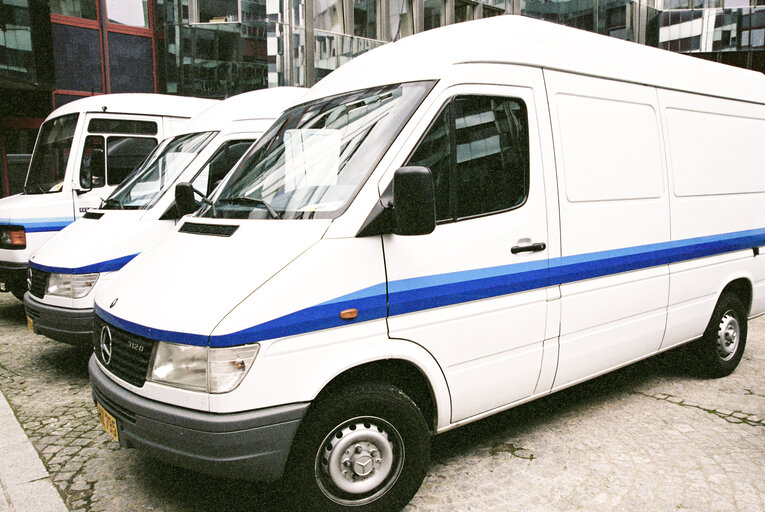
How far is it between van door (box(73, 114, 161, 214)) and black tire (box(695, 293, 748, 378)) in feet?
22.1

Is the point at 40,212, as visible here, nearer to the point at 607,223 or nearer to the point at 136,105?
the point at 136,105

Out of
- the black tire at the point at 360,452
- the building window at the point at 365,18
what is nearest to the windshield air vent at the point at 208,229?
the black tire at the point at 360,452

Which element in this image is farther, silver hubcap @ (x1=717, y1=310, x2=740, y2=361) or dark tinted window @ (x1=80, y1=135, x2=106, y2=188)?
dark tinted window @ (x1=80, y1=135, x2=106, y2=188)

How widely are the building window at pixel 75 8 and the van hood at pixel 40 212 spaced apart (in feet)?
30.3

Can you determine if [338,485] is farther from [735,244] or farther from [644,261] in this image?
[735,244]

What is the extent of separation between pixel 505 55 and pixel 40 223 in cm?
633

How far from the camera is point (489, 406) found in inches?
144

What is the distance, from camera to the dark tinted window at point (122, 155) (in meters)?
8.26

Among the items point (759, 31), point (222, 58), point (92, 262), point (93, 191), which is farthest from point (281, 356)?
point (759, 31)

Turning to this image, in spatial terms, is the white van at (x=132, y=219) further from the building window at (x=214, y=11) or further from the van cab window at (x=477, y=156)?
the building window at (x=214, y=11)

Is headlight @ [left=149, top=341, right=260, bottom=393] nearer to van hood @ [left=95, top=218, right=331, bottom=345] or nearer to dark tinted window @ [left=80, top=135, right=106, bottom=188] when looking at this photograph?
van hood @ [left=95, top=218, right=331, bottom=345]

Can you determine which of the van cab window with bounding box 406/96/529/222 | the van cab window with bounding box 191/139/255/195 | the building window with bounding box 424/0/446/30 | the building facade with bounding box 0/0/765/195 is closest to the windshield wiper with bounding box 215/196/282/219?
the van cab window with bounding box 406/96/529/222

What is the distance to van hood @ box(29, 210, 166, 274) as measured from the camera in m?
5.43

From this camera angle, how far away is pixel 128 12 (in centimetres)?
1620
